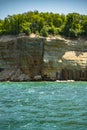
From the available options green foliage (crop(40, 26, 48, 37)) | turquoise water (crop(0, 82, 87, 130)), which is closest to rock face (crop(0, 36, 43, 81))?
green foliage (crop(40, 26, 48, 37))

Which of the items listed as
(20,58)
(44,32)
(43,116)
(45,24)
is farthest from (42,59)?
(43,116)

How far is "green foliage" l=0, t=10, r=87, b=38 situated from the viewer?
8838 centimetres

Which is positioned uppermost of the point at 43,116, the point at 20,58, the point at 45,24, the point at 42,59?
the point at 45,24

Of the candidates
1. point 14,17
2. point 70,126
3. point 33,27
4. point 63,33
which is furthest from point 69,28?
point 70,126

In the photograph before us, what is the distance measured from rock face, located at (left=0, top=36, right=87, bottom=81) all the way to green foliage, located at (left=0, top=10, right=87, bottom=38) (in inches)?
119

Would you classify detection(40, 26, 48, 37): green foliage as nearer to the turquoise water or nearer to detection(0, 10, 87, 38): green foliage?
detection(0, 10, 87, 38): green foliage

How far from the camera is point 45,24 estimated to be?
92.8m

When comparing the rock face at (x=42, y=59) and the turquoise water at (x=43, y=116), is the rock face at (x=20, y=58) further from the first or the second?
the turquoise water at (x=43, y=116)

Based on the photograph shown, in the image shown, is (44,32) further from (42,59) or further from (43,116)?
(43,116)

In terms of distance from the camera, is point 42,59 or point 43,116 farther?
point 42,59

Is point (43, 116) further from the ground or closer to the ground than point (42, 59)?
further from the ground

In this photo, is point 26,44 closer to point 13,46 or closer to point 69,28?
point 13,46

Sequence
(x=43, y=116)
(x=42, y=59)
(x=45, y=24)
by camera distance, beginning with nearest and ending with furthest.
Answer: (x=43, y=116) → (x=42, y=59) → (x=45, y=24)

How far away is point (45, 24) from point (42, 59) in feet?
37.6
